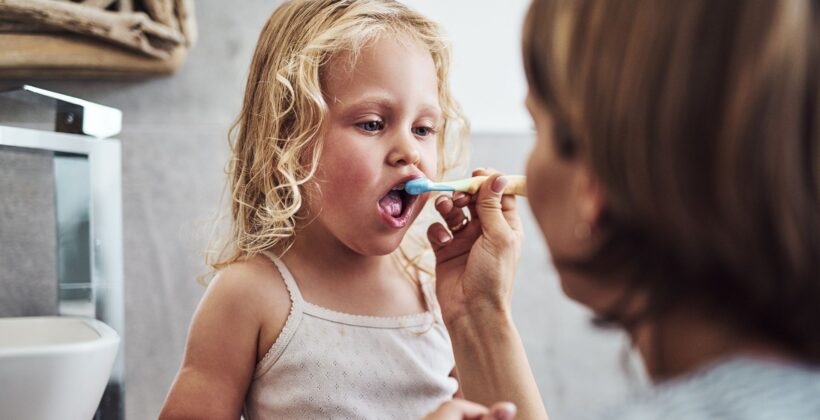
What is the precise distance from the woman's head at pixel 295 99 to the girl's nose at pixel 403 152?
0.15 ft

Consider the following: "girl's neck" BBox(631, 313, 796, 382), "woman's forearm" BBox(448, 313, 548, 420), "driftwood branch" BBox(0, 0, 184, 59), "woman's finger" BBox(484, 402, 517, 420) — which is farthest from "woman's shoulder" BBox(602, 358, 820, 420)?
"driftwood branch" BBox(0, 0, 184, 59)

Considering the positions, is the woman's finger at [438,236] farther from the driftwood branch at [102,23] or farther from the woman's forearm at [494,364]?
the driftwood branch at [102,23]

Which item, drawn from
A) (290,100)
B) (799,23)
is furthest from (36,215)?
(799,23)

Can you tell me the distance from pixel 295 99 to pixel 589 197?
0.47m

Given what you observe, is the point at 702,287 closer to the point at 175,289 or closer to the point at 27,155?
the point at 27,155

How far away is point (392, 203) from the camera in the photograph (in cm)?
89

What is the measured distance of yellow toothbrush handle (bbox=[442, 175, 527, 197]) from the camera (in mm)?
879

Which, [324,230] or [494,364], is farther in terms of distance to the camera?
[324,230]

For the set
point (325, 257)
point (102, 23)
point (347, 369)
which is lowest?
point (347, 369)

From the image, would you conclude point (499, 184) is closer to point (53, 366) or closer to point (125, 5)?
point (53, 366)

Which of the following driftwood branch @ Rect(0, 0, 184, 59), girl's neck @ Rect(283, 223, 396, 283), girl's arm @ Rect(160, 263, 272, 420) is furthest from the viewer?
driftwood branch @ Rect(0, 0, 184, 59)

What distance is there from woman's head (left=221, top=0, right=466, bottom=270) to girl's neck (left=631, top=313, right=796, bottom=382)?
1.52ft

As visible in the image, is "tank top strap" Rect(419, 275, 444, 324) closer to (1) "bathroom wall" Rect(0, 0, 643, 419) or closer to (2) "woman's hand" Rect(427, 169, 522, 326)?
(2) "woman's hand" Rect(427, 169, 522, 326)

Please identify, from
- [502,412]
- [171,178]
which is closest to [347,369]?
[502,412]
